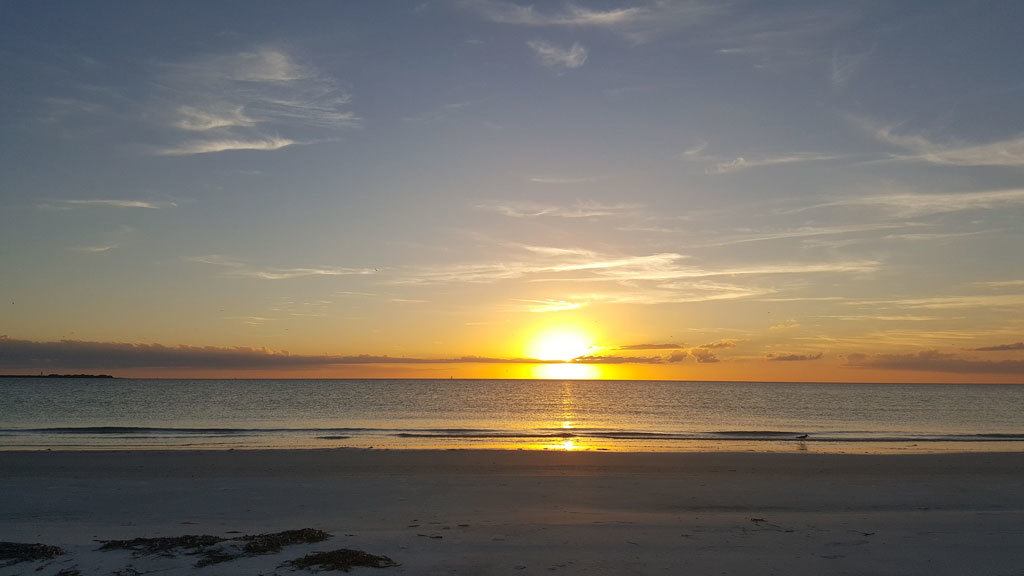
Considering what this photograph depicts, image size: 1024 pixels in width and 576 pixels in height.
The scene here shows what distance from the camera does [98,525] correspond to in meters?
13.4

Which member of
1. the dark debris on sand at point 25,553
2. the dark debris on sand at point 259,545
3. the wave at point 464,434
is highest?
the dark debris on sand at point 259,545

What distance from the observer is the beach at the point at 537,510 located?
10.4 m

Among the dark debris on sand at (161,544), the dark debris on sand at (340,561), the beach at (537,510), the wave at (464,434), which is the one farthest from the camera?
the wave at (464,434)

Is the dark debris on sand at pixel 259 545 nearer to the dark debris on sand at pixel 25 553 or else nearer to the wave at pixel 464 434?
the dark debris on sand at pixel 25 553

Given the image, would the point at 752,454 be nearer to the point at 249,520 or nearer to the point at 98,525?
the point at 249,520

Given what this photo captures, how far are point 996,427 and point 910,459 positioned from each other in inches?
1525

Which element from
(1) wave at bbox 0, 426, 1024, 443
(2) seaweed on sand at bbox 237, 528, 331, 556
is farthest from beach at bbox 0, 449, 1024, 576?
(1) wave at bbox 0, 426, 1024, 443

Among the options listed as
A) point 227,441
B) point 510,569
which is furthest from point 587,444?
point 510,569

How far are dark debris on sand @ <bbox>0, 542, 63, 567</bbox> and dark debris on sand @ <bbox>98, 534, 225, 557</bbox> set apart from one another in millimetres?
696

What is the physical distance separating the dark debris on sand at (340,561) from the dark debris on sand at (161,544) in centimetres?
206

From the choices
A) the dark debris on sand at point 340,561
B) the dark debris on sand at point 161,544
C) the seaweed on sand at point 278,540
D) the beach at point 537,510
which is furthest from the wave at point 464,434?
the dark debris on sand at point 340,561

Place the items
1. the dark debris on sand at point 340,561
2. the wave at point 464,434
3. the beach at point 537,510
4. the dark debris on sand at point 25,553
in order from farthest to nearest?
1. the wave at point 464,434
2. the beach at point 537,510
3. the dark debris on sand at point 25,553
4. the dark debris on sand at point 340,561

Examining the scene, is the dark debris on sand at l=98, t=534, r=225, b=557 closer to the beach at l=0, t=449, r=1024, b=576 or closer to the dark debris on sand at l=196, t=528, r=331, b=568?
the beach at l=0, t=449, r=1024, b=576

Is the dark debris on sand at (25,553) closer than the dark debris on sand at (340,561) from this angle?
No
